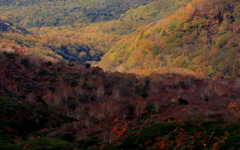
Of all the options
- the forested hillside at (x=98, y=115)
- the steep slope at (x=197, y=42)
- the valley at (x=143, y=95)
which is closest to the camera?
the forested hillside at (x=98, y=115)

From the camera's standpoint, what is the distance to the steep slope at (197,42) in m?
135

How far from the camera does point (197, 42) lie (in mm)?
158125

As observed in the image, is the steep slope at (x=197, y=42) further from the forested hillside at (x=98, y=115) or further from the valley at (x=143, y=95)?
the forested hillside at (x=98, y=115)

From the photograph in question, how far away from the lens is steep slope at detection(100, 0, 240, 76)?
135m

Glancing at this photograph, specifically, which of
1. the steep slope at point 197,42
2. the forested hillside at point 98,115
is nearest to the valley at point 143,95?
the forested hillside at point 98,115

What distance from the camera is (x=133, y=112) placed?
1781 inches

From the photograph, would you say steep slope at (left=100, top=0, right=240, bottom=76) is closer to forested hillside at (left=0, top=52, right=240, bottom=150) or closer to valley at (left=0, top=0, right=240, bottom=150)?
valley at (left=0, top=0, right=240, bottom=150)

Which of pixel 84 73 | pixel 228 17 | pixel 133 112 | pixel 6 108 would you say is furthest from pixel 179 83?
pixel 228 17

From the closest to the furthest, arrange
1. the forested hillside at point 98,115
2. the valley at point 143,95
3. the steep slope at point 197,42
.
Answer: the forested hillside at point 98,115
the valley at point 143,95
the steep slope at point 197,42

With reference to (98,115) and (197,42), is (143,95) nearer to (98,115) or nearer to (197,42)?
(98,115)

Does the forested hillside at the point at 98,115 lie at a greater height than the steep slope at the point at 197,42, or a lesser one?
lesser

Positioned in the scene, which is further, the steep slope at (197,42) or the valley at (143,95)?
the steep slope at (197,42)

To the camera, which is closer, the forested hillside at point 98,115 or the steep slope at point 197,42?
the forested hillside at point 98,115

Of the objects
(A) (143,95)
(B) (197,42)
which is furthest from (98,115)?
(B) (197,42)
